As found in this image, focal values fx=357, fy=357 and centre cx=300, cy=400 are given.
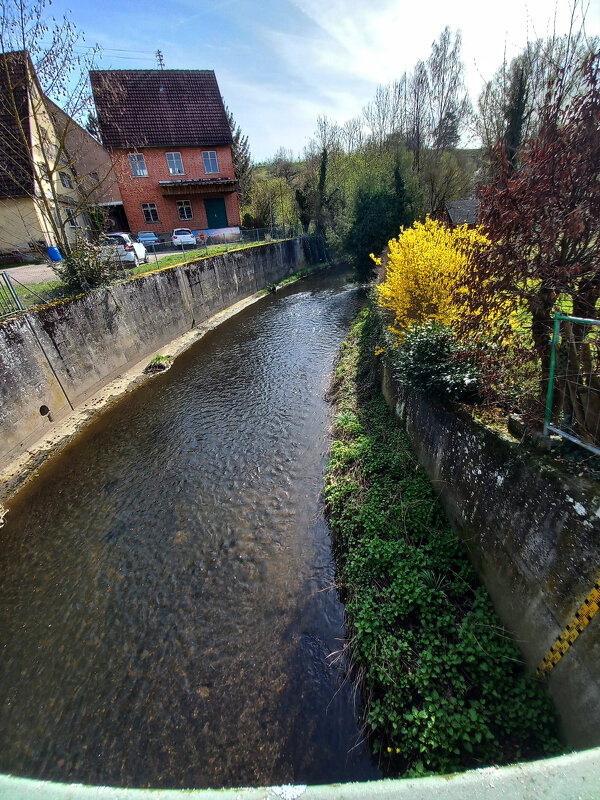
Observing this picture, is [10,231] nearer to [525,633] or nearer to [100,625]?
[100,625]

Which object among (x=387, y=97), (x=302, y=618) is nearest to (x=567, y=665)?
(x=302, y=618)

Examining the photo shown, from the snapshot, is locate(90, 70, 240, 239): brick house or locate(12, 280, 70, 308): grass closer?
locate(12, 280, 70, 308): grass

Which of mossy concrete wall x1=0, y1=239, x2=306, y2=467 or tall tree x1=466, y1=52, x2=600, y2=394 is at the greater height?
tall tree x1=466, y1=52, x2=600, y2=394

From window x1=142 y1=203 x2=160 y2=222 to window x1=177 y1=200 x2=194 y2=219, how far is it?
1.89 metres

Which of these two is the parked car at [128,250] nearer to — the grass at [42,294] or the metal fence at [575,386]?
the grass at [42,294]

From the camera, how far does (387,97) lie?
113ft

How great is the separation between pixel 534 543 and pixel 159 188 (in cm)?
3398

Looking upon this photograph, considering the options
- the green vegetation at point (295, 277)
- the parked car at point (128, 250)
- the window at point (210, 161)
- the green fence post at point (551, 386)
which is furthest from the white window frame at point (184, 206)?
the green fence post at point (551, 386)

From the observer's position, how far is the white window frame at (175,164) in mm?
28609

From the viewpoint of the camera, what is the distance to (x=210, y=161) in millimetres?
29344

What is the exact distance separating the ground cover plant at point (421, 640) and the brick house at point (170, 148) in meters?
29.8

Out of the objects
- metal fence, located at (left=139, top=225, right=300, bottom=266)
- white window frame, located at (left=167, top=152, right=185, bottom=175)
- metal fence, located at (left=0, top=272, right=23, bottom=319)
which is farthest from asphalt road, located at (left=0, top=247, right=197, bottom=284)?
white window frame, located at (left=167, top=152, right=185, bottom=175)

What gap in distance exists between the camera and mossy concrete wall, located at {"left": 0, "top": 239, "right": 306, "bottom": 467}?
8.52 m

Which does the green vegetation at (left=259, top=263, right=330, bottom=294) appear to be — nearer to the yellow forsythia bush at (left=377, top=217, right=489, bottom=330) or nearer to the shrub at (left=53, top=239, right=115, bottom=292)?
the shrub at (left=53, top=239, right=115, bottom=292)
